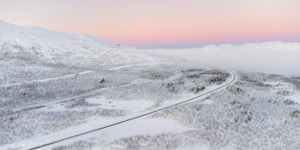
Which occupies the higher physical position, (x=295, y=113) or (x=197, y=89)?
(x=197, y=89)

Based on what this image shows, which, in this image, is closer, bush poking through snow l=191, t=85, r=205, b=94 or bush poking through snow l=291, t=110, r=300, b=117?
bush poking through snow l=291, t=110, r=300, b=117

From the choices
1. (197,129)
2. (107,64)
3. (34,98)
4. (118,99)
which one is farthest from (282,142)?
(107,64)

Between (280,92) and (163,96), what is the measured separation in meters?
15.0

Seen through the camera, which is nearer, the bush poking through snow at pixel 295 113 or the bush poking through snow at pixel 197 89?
the bush poking through snow at pixel 295 113

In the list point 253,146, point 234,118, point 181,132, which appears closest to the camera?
point 253,146

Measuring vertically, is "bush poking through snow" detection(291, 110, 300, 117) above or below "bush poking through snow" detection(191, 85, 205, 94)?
below

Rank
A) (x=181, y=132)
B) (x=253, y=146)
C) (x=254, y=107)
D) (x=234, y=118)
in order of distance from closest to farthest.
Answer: (x=253, y=146)
(x=181, y=132)
(x=234, y=118)
(x=254, y=107)

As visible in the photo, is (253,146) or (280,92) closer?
(253,146)

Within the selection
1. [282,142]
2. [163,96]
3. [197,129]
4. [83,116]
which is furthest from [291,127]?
[83,116]

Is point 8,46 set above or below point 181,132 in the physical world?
above

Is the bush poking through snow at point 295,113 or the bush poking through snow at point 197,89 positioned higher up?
the bush poking through snow at point 197,89

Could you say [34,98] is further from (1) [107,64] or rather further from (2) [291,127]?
(1) [107,64]

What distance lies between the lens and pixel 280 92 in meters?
34.4

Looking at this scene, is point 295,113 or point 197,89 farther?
point 197,89
